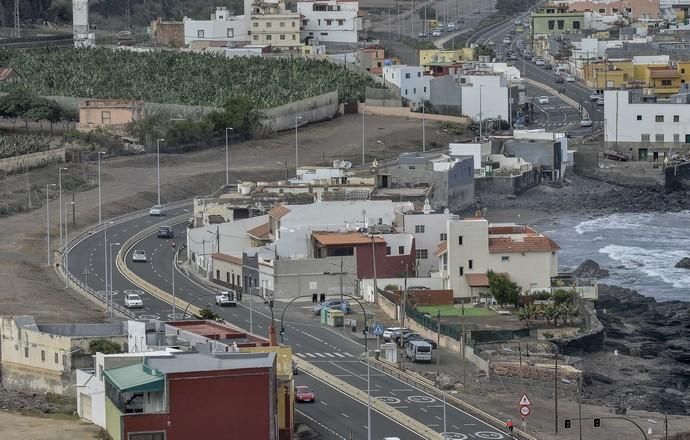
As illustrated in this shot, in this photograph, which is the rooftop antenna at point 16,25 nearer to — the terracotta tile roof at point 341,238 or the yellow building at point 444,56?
the yellow building at point 444,56

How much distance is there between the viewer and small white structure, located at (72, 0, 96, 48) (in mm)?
168625

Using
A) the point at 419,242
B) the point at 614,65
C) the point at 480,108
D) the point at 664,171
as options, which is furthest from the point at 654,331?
the point at 614,65

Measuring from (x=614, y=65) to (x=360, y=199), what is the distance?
5687cm

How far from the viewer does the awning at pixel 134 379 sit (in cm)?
5731

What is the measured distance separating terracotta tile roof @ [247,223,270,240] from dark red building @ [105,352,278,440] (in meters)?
34.2

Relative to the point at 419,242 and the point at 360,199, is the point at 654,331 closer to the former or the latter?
the point at 419,242

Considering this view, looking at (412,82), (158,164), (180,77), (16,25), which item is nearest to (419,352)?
(158,164)

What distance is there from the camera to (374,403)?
6550cm

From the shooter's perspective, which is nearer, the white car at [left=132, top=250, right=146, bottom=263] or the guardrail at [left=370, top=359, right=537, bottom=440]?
the guardrail at [left=370, top=359, right=537, bottom=440]

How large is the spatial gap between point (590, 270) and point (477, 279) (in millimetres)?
11469

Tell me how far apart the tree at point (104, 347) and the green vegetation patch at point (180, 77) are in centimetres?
6650

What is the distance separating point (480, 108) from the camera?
455ft

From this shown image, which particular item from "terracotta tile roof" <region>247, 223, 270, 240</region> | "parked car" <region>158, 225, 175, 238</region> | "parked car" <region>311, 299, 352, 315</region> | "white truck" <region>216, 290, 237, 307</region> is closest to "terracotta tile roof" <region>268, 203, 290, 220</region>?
"terracotta tile roof" <region>247, 223, 270, 240</region>

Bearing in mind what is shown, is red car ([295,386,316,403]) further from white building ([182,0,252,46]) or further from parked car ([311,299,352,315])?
white building ([182,0,252,46])
